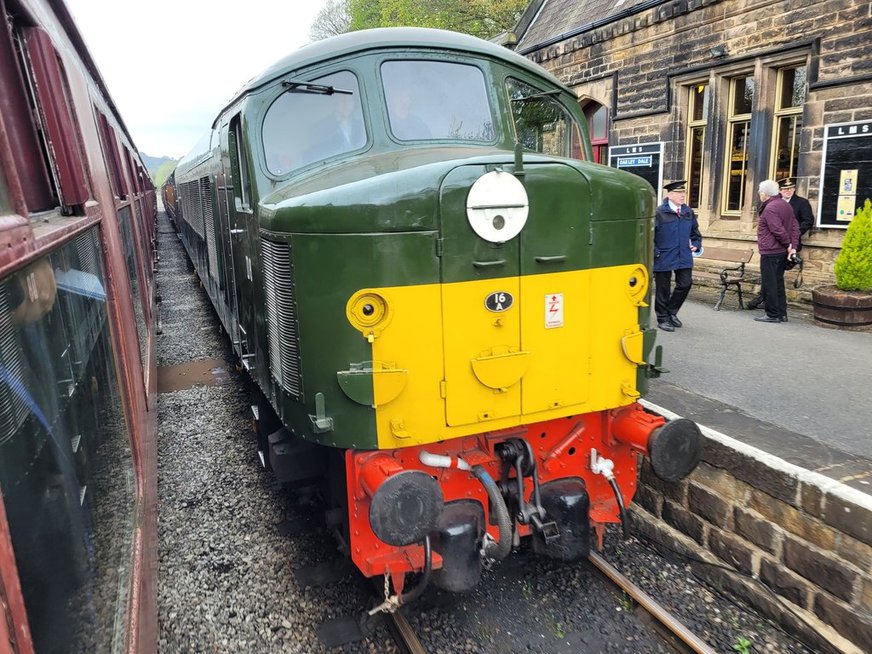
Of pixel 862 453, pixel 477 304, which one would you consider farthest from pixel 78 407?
pixel 862 453

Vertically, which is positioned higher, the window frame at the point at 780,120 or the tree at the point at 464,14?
the tree at the point at 464,14

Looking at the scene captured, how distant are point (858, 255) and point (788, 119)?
2556 millimetres

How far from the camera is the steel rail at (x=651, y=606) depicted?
325 centimetres

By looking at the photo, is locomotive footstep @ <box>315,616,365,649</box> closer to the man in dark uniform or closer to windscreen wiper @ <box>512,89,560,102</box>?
windscreen wiper @ <box>512,89,560,102</box>

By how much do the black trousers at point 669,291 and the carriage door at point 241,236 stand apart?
4787mm

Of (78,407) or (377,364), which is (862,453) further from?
(78,407)

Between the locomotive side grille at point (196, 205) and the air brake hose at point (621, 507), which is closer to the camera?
the air brake hose at point (621, 507)

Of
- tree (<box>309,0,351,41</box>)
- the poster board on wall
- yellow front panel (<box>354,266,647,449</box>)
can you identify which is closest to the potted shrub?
the poster board on wall

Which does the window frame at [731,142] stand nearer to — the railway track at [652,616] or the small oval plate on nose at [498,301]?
the railway track at [652,616]

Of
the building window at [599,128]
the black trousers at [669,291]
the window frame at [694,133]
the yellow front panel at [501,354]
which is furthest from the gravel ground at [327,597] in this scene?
the building window at [599,128]

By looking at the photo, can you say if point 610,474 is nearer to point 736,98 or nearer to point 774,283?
point 774,283

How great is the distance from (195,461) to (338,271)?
11.1 ft

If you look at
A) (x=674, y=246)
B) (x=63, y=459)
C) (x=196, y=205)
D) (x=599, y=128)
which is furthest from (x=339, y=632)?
(x=599, y=128)

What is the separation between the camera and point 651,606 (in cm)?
354
